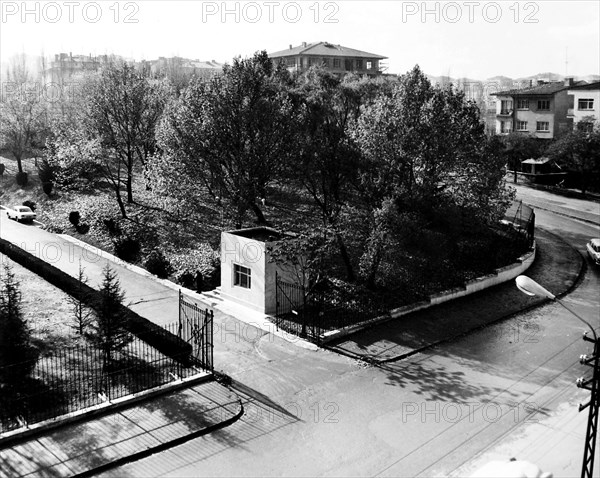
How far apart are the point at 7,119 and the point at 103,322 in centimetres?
4248

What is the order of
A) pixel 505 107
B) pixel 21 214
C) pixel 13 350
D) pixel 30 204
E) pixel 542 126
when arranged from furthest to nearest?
pixel 505 107 → pixel 542 126 → pixel 30 204 → pixel 21 214 → pixel 13 350

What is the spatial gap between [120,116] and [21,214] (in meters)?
9.50

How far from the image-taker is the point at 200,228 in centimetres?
3844

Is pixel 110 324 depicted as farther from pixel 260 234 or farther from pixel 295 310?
pixel 260 234

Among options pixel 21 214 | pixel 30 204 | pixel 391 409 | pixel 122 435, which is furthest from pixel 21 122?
pixel 391 409

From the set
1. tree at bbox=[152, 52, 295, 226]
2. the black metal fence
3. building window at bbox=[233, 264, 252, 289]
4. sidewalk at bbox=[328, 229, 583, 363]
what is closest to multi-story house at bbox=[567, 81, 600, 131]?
sidewalk at bbox=[328, 229, 583, 363]

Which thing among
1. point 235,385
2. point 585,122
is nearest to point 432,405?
point 235,385

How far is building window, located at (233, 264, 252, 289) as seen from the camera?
27.2 m

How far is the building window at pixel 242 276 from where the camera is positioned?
89.1 ft

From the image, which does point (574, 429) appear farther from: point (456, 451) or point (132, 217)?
point (132, 217)

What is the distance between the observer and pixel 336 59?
341ft

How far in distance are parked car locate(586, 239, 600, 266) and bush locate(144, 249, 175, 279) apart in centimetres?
2335

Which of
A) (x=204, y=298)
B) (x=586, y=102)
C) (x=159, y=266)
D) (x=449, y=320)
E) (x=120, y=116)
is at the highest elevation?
(x=586, y=102)

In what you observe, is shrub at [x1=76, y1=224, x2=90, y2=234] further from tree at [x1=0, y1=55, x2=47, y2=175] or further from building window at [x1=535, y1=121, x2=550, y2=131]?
building window at [x1=535, y1=121, x2=550, y2=131]
